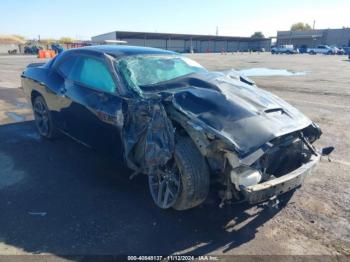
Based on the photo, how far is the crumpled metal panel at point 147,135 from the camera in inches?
126

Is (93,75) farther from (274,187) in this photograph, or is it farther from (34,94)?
(274,187)

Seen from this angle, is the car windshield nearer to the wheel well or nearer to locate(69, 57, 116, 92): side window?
locate(69, 57, 116, 92): side window

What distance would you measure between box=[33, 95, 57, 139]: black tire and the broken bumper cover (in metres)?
3.82

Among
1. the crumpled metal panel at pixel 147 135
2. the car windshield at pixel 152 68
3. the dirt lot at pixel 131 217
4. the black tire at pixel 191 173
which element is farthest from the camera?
the car windshield at pixel 152 68

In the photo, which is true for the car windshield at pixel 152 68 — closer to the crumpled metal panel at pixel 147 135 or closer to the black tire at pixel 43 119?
the crumpled metal panel at pixel 147 135

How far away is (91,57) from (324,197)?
3.50 meters

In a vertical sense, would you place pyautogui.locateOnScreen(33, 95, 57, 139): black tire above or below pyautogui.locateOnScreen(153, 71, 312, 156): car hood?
below

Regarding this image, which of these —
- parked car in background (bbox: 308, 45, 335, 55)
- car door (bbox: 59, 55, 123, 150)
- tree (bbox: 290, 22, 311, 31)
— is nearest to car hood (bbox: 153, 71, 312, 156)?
car door (bbox: 59, 55, 123, 150)

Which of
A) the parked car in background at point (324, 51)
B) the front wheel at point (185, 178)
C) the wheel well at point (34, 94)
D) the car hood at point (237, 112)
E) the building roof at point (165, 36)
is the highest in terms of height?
the building roof at point (165, 36)

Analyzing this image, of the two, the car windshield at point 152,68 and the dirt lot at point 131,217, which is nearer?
the dirt lot at point 131,217

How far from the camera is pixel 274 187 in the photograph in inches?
114

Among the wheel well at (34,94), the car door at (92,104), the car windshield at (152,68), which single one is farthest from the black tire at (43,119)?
the car windshield at (152,68)

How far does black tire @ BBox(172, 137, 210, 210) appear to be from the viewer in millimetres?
3018

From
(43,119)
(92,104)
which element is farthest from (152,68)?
(43,119)
